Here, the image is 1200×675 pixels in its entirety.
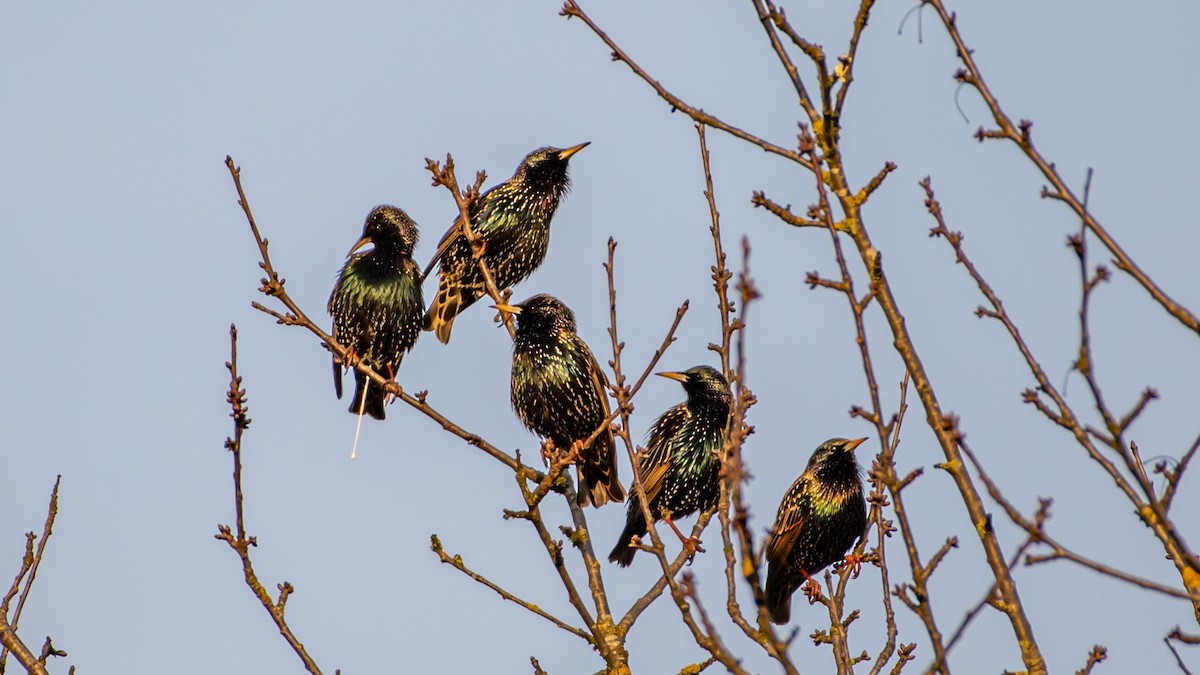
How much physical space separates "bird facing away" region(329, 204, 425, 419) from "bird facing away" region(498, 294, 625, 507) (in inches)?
21.6

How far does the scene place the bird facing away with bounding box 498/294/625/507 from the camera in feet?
22.6

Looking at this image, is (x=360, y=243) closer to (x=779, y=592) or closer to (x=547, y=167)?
(x=547, y=167)

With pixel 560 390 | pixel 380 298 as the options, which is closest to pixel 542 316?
pixel 560 390

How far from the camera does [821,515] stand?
7.13 m

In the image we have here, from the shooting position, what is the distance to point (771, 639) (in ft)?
7.72

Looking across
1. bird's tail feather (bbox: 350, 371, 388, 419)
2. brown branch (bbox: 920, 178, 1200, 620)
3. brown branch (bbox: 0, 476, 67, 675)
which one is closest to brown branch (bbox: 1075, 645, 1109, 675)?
brown branch (bbox: 920, 178, 1200, 620)

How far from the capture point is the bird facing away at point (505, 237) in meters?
7.66

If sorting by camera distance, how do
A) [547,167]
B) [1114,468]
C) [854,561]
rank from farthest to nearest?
[547,167], [854,561], [1114,468]

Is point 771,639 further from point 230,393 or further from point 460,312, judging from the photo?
point 460,312

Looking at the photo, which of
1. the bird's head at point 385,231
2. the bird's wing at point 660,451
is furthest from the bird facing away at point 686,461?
the bird's head at point 385,231

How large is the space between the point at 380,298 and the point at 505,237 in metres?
1.17

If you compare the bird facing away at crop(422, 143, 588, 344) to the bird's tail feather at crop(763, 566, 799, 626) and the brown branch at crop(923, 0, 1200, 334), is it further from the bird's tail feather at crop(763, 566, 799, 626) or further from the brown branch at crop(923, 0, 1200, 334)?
the brown branch at crop(923, 0, 1200, 334)

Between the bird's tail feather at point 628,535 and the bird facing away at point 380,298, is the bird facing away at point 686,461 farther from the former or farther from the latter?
the bird facing away at point 380,298

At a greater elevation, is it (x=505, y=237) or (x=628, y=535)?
(x=505, y=237)
